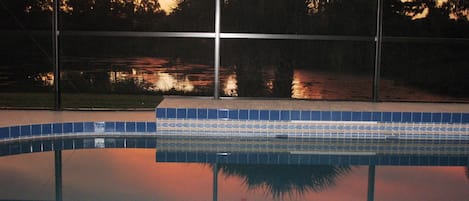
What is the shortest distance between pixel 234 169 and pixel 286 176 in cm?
49

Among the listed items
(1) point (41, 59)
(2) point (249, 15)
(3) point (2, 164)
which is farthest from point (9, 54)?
(3) point (2, 164)

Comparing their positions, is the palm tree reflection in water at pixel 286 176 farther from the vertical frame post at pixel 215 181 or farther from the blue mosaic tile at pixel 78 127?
the blue mosaic tile at pixel 78 127

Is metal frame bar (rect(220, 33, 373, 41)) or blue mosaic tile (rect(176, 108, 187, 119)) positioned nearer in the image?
blue mosaic tile (rect(176, 108, 187, 119))

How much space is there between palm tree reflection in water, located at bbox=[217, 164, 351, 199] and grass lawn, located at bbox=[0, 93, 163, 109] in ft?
25.3

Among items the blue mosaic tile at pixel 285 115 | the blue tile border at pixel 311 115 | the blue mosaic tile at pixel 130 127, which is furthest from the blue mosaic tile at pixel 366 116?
the blue mosaic tile at pixel 130 127

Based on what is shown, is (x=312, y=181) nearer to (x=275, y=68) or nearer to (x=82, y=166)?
(x=82, y=166)

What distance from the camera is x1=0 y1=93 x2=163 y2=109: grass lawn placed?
12.2 meters

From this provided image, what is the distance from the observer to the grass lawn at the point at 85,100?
12.2 m

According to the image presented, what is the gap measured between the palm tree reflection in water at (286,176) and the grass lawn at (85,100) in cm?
772

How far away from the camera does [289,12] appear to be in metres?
12.8

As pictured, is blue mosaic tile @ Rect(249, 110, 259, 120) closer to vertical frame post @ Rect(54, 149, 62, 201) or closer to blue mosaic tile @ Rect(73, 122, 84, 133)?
blue mosaic tile @ Rect(73, 122, 84, 133)

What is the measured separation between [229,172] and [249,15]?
8.78 meters

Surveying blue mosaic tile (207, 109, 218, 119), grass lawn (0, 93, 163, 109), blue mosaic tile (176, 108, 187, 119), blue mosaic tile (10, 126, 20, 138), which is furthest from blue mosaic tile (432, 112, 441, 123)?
grass lawn (0, 93, 163, 109)

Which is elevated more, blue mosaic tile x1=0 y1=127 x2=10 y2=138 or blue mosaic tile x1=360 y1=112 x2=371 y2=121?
blue mosaic tile x1=360 y1=112 x2=371 y2=121
